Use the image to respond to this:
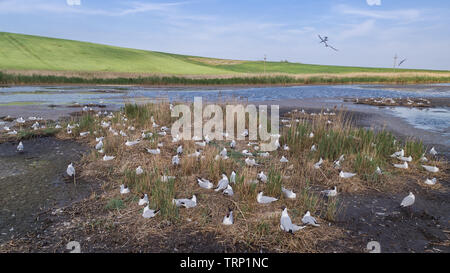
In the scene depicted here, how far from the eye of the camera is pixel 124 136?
8773 mm

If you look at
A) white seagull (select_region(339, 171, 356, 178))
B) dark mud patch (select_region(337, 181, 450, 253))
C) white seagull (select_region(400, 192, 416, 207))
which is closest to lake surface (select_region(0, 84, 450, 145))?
white seagull (select_region(339, 171, 356, 178))

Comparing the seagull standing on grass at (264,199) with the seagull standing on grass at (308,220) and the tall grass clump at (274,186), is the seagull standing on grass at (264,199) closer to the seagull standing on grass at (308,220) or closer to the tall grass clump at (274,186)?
the tall grass clump at (274,186)

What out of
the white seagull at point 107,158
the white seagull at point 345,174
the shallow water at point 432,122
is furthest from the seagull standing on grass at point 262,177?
the shallow water at point 432,122

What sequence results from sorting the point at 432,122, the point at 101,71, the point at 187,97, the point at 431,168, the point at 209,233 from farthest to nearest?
the point at 101,71 → the point at 187,97 → the point at 432,122 → the point at 431,168 → the point at 209,233

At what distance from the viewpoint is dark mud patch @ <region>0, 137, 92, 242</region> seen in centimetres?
436

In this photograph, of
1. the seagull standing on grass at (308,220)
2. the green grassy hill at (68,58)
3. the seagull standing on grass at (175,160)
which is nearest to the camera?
the seagull standing on grass at (308,220)

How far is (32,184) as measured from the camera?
5633 mm

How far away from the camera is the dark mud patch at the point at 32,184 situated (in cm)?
436

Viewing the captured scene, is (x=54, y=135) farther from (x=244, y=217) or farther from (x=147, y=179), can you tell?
(x=244, y=217)

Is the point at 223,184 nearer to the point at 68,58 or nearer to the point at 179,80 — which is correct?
the point at 179,80

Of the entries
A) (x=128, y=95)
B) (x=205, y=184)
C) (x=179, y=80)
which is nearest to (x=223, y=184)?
(x=205, y=184)

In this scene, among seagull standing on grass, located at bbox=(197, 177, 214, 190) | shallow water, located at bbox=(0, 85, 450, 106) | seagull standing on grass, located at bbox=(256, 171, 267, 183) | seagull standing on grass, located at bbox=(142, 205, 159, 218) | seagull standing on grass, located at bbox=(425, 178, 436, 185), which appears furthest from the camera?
shallow water, located at bbox=(0, 85, 450, 106)

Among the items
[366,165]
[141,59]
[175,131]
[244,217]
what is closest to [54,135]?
[175,131]

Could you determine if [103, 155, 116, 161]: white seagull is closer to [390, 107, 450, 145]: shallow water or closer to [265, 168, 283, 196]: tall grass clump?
[265, 168, 283, 196]: tall grass clump
